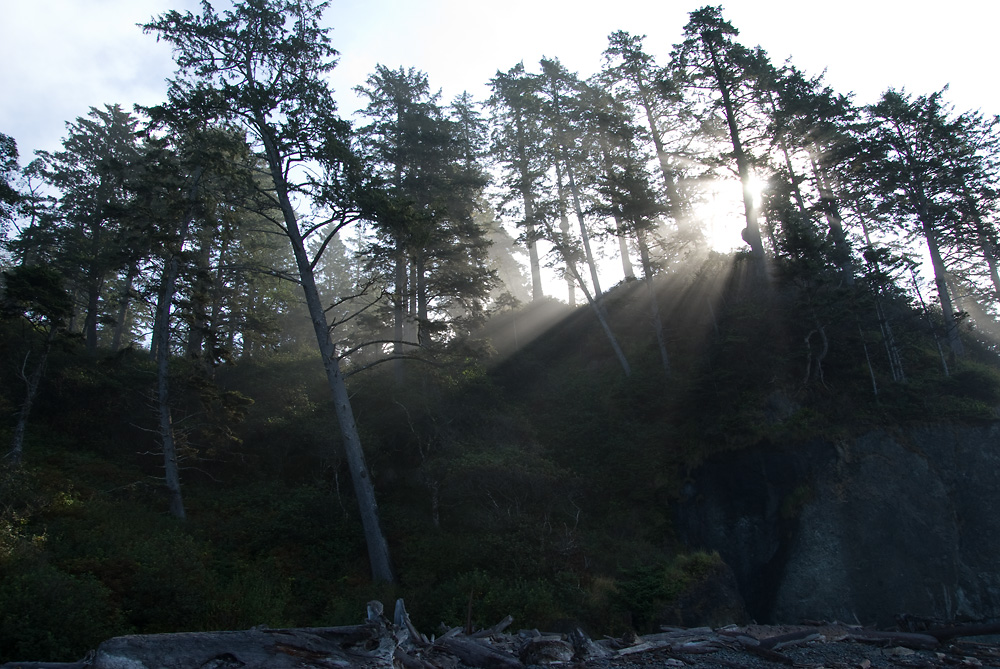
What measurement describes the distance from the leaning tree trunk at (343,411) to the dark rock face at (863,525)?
9.09m

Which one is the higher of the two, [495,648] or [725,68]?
[725,68]

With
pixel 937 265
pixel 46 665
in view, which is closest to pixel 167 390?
pixel 46 665

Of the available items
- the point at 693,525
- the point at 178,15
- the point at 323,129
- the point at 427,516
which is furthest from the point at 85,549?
the point at 693,525

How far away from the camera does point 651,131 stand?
95.1ft

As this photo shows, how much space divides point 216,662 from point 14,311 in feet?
42.8

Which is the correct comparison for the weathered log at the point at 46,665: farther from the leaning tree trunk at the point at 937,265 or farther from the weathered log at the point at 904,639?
the leaning tree trunk at the point at 937,265

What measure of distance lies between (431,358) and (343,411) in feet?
10.7

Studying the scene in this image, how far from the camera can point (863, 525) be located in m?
14.9

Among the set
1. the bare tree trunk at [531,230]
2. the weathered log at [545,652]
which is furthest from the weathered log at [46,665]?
the bare tree trunk at [531,230]

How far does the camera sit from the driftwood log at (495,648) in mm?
6070

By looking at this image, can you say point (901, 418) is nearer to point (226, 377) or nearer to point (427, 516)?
point (427, 516)

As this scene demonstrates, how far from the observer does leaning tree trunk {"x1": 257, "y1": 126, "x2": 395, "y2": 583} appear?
13.7 meters

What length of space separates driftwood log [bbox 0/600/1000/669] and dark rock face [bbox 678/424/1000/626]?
233 centimetres

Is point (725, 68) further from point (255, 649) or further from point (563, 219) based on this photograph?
point (255, 649)
